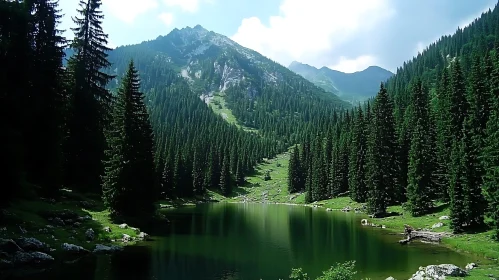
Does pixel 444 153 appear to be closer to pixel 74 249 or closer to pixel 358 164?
pixel 358 164

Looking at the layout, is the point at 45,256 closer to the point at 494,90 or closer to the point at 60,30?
the point at 60,30

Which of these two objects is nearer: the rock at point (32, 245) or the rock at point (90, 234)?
the rock at point (32, 245)

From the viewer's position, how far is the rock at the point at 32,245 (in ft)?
91.6

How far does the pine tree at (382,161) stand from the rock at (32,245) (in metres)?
58.1

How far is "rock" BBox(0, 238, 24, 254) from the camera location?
26062 millimetres

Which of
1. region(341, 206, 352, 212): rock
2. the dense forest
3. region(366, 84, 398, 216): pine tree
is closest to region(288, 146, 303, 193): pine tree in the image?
the dense forest

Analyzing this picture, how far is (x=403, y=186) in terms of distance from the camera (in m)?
75.8

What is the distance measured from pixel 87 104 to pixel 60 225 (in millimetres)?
23347

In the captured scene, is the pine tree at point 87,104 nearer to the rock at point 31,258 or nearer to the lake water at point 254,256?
the lake water at point 254,256

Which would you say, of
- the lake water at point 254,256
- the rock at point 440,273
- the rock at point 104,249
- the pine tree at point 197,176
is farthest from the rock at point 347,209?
the rock at point 104,249

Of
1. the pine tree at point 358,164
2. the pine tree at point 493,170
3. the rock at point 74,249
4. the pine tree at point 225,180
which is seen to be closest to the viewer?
the rock at point 74,249

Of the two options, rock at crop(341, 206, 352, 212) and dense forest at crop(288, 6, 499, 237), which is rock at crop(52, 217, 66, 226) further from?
rock at crop(341, 206, 352, 212)

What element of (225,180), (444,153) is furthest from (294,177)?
(444,153)

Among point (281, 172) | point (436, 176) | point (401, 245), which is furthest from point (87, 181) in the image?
point (281, 172)
